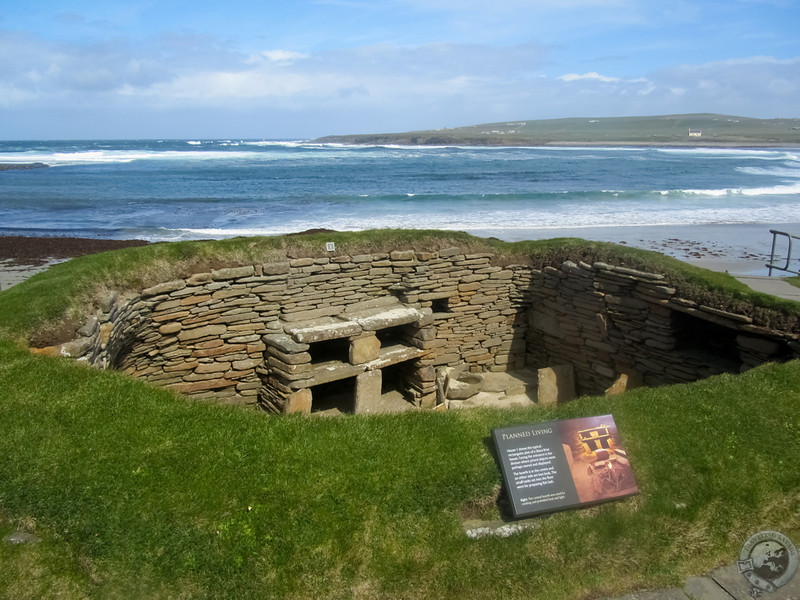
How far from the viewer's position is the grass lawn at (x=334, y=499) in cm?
450

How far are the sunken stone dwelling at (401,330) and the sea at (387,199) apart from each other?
10378mm

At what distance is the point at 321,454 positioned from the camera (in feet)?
17.9

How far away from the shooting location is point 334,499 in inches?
197

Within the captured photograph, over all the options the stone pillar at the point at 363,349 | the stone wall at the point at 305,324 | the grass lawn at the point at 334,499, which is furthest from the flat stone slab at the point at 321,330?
the grass lawn at the point at 334,499

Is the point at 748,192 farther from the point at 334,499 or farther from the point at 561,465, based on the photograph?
the point at 334,499

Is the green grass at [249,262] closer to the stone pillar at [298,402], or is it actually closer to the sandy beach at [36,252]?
the stone pillar at [298,402]

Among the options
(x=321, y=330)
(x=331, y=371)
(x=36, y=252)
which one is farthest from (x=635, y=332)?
(x=36, y=252)

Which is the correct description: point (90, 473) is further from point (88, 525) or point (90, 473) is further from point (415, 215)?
point (415, 215)

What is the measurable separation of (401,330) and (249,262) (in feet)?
9.98

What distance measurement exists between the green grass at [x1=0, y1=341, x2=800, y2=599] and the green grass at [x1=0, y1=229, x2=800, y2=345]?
1.70m

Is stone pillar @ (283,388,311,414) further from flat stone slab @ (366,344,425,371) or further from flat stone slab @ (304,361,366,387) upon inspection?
flat stone slab @ (366,344,425,371)

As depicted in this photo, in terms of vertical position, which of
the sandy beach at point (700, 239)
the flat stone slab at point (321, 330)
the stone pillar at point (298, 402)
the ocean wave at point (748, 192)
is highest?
the flat stone slab at point (321, 330)

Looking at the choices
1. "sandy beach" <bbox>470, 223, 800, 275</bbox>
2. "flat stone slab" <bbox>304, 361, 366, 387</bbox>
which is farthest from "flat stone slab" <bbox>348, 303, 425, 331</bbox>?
"sandy beach" <bbox>470, 223, 800, 275</bbox>

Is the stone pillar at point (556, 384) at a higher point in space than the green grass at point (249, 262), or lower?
lower
